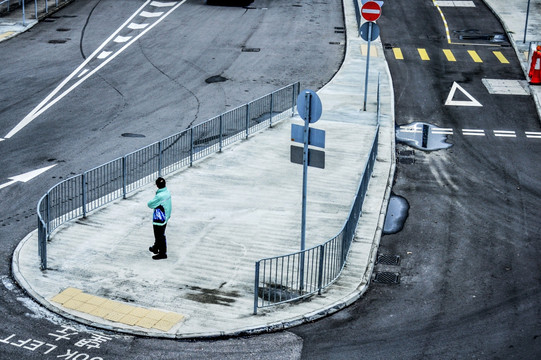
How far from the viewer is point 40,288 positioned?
15.5 m

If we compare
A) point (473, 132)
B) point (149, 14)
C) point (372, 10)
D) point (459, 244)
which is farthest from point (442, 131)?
point (149, 14)

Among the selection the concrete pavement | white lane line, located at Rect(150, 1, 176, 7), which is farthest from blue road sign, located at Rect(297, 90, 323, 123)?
white lane line, located at Rect(150, 1, 176, 7)

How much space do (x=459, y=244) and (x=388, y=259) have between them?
1.74m

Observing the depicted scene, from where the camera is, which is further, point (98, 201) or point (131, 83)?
point (131, 83)

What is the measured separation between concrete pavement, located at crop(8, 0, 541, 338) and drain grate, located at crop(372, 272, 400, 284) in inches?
9.3

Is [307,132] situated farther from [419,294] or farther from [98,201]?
[98,201]

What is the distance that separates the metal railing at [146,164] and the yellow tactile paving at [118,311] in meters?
1.49

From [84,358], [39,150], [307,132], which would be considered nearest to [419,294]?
[307,132]

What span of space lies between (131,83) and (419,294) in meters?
17.6

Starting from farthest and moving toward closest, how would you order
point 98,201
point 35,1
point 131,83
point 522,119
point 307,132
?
point 35,1 → point 131,83 → point 522,119 → point 98,201 → point 307,132

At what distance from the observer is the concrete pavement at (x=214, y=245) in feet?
48.2

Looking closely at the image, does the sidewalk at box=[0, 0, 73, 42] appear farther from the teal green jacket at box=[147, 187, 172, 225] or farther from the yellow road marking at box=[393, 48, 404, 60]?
the teal green jacket at box=[147, 187, 172, 225]

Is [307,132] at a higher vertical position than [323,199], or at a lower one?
higher

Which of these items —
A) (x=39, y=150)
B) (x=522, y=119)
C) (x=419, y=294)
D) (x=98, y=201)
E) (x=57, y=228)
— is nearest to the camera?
(x=419, y=294)
